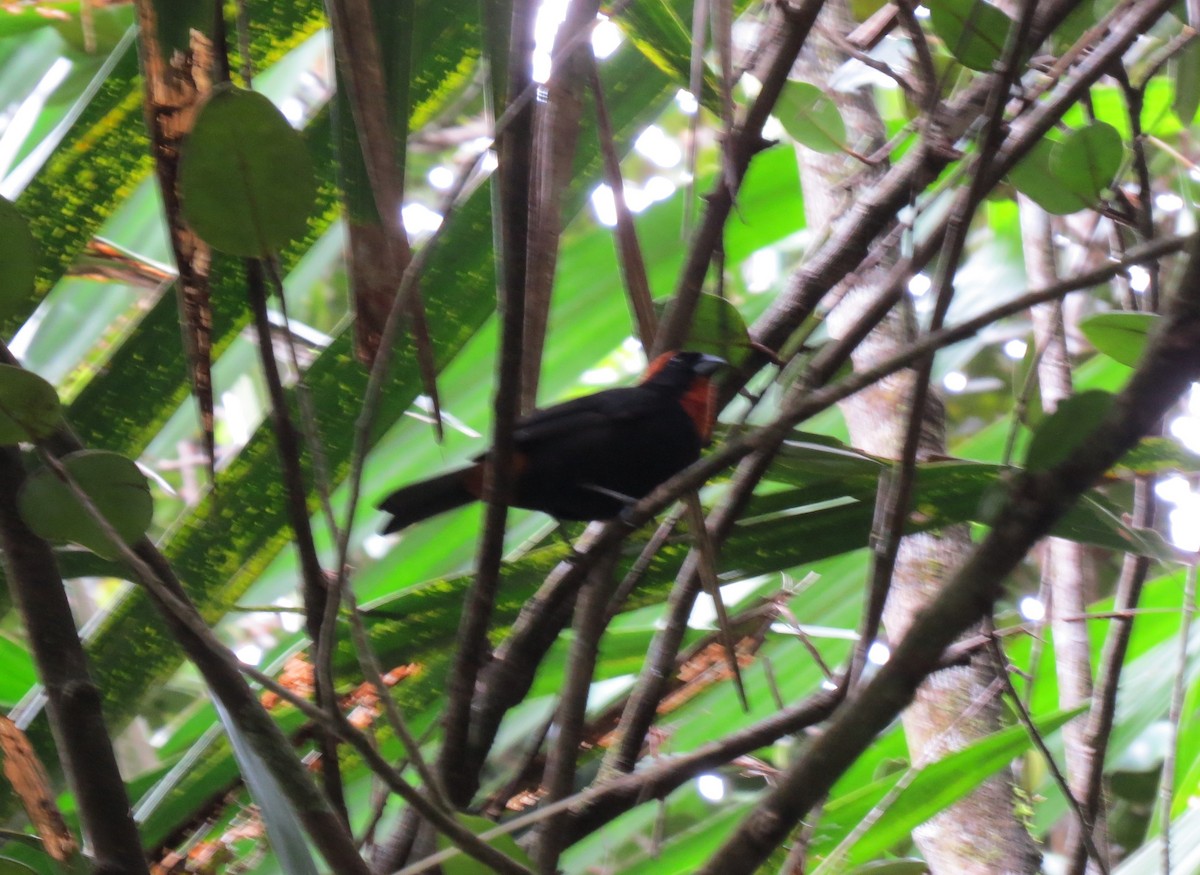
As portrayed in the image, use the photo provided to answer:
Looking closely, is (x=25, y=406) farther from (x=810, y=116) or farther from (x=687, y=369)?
(x=687, y=369)

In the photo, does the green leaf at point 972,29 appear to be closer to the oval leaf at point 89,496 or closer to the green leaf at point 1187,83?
the green leaf at point 1187,83

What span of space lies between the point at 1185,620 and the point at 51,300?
211 cm

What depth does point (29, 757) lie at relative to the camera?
1.09 m

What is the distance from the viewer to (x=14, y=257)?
0.98 meters

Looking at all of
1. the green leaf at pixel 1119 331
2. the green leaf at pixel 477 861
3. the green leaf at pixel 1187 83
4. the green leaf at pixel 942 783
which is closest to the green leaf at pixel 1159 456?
the green leaf at pixel 1119 331

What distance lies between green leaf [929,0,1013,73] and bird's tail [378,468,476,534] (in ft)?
4.02

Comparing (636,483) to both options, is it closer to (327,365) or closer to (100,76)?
(327,365)

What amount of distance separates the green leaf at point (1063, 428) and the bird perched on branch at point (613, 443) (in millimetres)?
1450

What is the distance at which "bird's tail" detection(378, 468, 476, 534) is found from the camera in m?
2.17

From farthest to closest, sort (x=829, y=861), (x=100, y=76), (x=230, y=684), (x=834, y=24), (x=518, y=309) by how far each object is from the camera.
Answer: (x=834, y=24)
(x=100, y=76)
(x=829, y=861)
(x=518, y=309)
(x=230, y=684)

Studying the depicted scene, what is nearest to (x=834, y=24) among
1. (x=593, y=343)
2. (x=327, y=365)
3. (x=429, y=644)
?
(x=593, y=343)

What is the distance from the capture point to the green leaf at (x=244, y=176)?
0.98 meters

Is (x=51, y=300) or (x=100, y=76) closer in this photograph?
(x=100, y=76)

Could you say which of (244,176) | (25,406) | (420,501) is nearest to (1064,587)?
(420,501)
